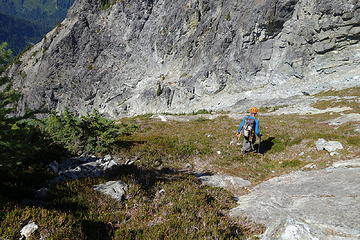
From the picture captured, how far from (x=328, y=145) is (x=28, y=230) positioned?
12.8m

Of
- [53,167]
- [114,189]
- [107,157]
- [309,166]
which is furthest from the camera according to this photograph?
[309,166]

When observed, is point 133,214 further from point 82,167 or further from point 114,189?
point 82,167

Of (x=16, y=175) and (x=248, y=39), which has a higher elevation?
(x=248, y=39)

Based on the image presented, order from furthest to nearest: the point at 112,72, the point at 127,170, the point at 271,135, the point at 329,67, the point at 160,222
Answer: the point at 112,72, the point at 329,67, the point at 271,135, the point at 127,170, the point at 160,222

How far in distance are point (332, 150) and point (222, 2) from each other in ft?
243

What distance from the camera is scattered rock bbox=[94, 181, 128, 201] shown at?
6.29 meters

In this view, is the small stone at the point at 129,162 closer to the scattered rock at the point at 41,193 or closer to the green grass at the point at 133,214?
the green grass at the point at 133,214

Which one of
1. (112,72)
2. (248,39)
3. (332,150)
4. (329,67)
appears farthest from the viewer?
(112,72)

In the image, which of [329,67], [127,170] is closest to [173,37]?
[329,67]

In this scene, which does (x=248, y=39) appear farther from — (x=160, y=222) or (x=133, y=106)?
(x=160, y=222)

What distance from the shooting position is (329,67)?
5109 cm

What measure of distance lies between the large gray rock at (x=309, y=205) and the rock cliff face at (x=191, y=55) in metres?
31.0

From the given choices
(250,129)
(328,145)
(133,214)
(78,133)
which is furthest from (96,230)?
(328,145)

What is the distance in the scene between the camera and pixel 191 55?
77.9 meters
